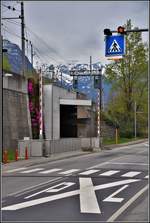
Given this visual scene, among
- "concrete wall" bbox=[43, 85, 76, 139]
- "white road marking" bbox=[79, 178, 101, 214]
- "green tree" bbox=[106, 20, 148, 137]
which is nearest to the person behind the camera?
"white road marking" bbox=[79, 178, 101, 214]

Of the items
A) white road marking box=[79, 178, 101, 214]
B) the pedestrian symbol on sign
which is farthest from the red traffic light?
white road marking box=[79, 178, 101, 214]

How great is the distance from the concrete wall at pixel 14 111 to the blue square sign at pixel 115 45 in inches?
659

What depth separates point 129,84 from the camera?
7650cm

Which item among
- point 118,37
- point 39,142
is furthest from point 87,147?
point 118,37

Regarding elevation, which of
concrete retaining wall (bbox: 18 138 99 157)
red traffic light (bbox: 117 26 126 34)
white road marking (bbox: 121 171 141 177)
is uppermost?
red traffic light (bbox: 117 26 126 34)

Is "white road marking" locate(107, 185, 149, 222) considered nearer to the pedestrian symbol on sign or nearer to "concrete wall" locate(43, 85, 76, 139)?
the pedestrian symbol on sign

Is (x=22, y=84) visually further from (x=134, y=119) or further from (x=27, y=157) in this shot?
(x=134, y=119)

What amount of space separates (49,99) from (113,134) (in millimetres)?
30164

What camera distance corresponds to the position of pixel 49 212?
35.5 ft

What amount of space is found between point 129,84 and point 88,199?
64.3 metres

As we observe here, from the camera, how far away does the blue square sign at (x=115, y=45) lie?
61.5 feet

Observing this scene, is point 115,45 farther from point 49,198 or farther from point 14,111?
point 14,111

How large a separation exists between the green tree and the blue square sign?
51.5 meters

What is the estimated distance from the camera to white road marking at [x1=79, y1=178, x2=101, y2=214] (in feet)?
37.0
